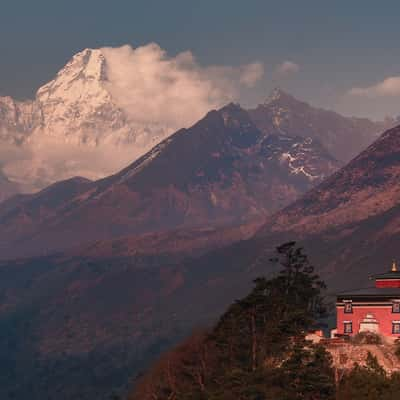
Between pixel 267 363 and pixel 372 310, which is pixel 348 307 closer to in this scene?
pixel 372 310

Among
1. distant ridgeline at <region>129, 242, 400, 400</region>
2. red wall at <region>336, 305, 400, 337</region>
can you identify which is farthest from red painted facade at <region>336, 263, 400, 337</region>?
distant ridgeline at <region>129, 242, 400, 400</region>

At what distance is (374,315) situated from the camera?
121 meters

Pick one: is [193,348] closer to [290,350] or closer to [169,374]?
[169,374]

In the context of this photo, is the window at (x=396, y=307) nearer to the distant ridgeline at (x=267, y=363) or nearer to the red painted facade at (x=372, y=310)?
the red painted facade at (x=372, y=310)

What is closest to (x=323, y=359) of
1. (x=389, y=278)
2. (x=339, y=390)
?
(x=339, y=390)

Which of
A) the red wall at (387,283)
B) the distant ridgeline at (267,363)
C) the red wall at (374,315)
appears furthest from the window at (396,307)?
the distant ridgeline at (267,363)

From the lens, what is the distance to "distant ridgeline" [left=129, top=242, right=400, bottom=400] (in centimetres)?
10519

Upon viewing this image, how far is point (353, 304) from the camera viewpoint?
123312 mm

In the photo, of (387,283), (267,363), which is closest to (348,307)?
(387,283)

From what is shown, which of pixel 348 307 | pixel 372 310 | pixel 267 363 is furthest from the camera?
pixel 348 307

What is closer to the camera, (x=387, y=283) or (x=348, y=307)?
(x=348, y=307)

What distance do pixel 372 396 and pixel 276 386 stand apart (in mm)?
10970

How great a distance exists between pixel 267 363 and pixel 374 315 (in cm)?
1475

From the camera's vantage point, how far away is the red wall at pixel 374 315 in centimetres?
11944
